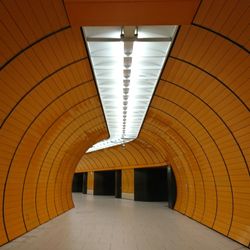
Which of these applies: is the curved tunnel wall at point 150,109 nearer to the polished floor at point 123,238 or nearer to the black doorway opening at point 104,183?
the polished floor at point 123,238

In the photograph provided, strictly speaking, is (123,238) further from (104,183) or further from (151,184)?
(104,183)

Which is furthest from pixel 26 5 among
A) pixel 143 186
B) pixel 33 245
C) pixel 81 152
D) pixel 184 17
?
pixel 143 186

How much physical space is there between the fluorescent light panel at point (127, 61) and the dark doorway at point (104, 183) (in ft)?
97.5

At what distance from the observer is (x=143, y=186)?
1251 inches

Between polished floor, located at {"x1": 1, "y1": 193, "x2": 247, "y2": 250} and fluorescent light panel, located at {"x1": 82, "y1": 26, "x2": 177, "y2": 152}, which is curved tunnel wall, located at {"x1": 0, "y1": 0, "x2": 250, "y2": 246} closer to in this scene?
fluorescent light panel, located at {"x1": 82, "y1": 26, "x2": 177, "y2": 152}

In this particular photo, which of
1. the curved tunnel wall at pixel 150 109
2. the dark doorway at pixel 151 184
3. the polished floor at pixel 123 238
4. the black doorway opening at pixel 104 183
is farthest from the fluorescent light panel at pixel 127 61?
the black doorway opening at pixel 104 183

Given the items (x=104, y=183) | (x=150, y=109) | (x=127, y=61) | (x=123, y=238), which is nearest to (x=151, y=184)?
(x=104, y=183)

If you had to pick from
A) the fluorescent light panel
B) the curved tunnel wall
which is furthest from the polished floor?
the fluorescent light panel

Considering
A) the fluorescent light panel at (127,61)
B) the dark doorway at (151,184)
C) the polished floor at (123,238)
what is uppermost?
the fluorescent light panel at (127,61)

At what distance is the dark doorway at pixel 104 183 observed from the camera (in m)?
44.0

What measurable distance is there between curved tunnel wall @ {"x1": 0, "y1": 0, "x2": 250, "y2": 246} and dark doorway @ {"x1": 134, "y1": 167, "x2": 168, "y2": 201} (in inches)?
489

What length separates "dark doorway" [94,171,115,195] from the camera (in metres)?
44.0

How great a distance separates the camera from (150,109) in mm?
15242

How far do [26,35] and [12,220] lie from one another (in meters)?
7.70
